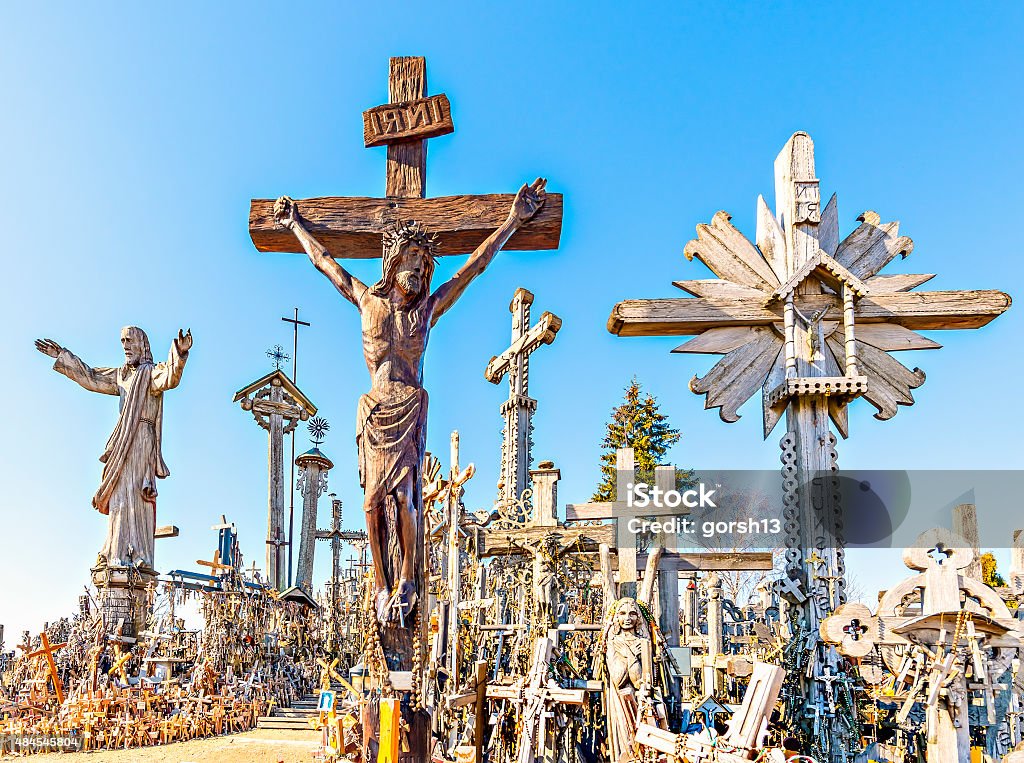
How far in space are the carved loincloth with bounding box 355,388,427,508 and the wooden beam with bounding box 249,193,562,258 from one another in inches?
36.8

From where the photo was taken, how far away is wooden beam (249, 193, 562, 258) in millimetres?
4602

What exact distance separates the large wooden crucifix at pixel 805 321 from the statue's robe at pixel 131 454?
19.6 feet

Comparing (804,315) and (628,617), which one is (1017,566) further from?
(628,617)

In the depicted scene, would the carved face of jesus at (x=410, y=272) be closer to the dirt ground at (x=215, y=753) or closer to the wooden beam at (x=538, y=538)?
the dirt ground at (x=215, y=753)

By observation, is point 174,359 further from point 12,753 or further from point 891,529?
point 891,529

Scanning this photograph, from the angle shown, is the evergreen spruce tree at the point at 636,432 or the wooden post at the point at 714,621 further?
the evergreen spruce tree at the point at 636,432

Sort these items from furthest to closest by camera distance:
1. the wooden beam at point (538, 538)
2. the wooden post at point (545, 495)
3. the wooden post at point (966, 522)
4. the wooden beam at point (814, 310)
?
the wooden post at point (545, 495) < the wooden beam at point (538, 538) < the wooden post at point (966, 522) < the wooden beam at point (814, 310)

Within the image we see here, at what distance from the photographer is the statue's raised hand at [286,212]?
4637mm

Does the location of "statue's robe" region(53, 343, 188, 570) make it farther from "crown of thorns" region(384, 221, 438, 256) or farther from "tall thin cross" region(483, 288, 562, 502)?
"crown of thorns" region(384, 221, 438, 256)

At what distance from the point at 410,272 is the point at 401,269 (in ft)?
0.17

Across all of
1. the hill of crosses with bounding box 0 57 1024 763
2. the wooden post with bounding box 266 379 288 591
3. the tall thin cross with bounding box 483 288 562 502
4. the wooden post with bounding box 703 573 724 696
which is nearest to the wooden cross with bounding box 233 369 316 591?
the wooden post with bounding box 266 379 288 591

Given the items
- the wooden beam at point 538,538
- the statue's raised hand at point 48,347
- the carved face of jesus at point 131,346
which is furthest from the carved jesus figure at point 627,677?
the statue's raised hand at point 48,347

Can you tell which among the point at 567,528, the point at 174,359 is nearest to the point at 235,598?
the point at 174,359

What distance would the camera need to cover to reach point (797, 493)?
6645 millimetres
